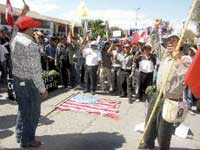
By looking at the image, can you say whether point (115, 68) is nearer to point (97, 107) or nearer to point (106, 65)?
point (106, 65)

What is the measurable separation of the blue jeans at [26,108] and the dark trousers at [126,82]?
20.9 ft

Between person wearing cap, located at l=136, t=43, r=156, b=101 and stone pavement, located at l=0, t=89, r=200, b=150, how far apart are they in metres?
1.91

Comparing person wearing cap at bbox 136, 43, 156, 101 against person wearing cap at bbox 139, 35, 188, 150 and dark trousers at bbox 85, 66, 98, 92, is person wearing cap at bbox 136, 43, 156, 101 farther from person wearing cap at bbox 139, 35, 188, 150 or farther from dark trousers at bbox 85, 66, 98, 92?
person wearing cap at bbox 139, 35, 188, 150

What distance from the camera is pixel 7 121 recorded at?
8.91 m

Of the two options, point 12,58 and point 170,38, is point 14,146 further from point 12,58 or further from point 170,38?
point 170,38

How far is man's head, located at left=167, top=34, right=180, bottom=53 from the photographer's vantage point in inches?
228

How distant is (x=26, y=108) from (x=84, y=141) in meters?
1.50

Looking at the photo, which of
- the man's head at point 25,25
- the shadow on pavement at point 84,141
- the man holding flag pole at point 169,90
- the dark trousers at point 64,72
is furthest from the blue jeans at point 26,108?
the dark trousers at point 64,72

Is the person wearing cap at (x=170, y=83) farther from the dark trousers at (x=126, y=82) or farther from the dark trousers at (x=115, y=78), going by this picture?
the dark trousers at (x=115, y=78)

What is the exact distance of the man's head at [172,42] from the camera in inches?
228

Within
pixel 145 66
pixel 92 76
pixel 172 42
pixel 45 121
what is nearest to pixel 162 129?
pixel 172 42

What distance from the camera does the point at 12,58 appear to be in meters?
6.41

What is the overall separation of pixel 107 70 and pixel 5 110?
504 centimetres

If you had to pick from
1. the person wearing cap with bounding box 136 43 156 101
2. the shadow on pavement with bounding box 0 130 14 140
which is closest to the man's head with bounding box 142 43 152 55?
the person wearing cap with bounding box 136 43 156 101
